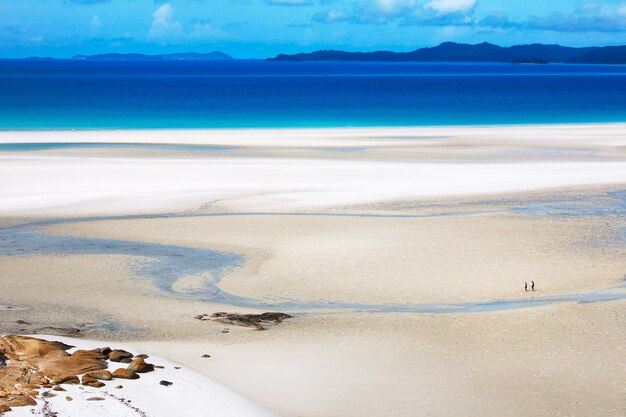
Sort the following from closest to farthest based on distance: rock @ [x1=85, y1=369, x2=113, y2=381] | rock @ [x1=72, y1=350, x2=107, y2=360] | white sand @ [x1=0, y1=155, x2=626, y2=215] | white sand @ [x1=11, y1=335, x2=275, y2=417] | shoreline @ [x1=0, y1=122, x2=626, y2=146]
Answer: white sand @ [x1=11, y1=335, x2=275, y2=417] < rock @ [x1=85, y1=369, x2=113, y2=381] < rock @ [x1=72, y1=350, x2=107, y2=360] < white sand @ [x1=0, y1=155, x2=626, y2=215] < shoreline @ [x1=0, y1=122, x2=626, y2=146]

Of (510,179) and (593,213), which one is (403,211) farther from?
(510,179)

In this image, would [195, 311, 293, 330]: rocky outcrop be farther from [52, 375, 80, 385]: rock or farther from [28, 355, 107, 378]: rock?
[52, 375, 80, 385]: rock

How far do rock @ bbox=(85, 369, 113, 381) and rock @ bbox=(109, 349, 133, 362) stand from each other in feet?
2.26

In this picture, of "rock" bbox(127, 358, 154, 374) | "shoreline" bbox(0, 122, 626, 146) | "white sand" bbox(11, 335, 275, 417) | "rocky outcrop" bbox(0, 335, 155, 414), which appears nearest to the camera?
"white sand" bbox(11, 335, 275, 417)

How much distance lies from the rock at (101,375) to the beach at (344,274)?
124cm

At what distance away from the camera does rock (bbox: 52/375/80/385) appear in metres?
8.59

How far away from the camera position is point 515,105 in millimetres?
67750

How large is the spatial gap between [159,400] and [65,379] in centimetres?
92

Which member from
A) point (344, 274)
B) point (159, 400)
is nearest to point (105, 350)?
point (159, 400)

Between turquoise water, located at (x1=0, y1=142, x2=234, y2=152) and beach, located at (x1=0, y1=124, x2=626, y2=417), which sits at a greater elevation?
turquoise water, located at (x1=0, y1=142, x2=234, y2=152)

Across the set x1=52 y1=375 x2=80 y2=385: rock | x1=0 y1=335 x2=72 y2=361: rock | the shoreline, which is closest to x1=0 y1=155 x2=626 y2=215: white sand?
the shoreline

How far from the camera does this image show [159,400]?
8.56m

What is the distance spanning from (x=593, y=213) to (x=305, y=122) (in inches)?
1291

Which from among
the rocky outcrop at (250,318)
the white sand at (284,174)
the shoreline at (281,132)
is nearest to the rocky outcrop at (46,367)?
the rocky outcrop at (250,318)
